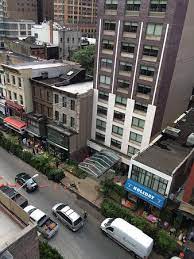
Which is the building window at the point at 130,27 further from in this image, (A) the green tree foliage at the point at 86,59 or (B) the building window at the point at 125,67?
(A) the green tree foliage at the point at 86,59

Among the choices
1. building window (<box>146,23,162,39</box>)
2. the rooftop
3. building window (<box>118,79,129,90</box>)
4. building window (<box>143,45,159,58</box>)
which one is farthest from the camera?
Result: the rooftop

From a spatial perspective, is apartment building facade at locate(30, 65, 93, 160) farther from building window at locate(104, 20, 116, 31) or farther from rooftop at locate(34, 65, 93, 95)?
building window at locate(104, 20, 116, 31)

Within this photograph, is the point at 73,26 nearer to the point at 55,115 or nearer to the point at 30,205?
the point at 55,115

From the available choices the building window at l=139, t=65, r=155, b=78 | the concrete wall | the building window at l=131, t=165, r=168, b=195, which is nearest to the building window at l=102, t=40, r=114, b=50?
the building window at l=139, t=65, r=155, b=78

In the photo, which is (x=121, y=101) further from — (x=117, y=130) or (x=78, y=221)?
(x=78, y=221)

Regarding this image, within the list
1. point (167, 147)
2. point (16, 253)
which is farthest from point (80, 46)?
point (16, 253)
